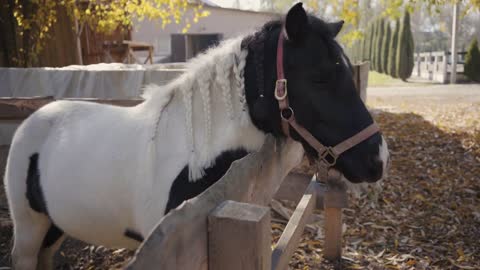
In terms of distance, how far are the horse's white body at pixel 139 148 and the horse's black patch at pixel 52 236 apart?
33cm

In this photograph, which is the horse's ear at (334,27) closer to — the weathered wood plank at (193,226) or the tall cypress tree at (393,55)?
the weathered wood plank at (193,226)

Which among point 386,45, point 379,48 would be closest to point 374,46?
point 379,48

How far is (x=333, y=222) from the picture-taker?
3.22 meters

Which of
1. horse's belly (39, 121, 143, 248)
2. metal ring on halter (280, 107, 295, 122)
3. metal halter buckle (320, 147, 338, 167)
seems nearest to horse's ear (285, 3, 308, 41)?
metal ring on halter (280, 107, 295, 122)

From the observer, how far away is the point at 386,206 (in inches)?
177

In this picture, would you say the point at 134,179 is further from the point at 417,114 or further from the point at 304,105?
the point at 417,114

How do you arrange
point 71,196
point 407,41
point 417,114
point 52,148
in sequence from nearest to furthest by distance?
point 71,196 → point 52,148 → point 417,114 → point 407,41

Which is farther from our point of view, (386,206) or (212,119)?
(386,206)

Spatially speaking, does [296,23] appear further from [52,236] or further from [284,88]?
[52,236]

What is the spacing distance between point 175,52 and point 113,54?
1115cm

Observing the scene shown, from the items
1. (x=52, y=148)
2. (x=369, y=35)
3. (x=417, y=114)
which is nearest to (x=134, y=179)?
(x=52, y=148)

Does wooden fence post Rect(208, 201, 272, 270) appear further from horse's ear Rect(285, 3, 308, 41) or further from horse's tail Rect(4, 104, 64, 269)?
horse's tail Rect(4, 104, 64, 269)

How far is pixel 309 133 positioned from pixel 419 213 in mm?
3106

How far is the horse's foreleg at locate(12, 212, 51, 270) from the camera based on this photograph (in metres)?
2.46
